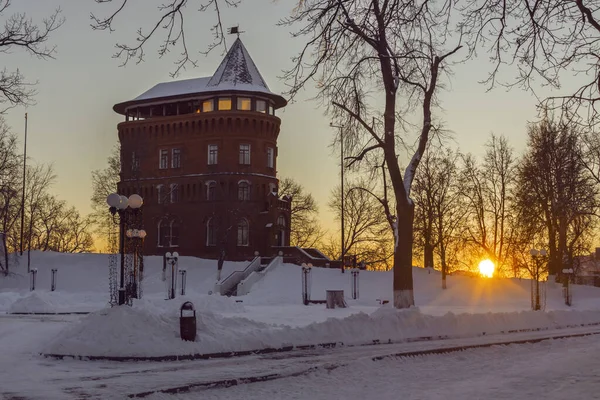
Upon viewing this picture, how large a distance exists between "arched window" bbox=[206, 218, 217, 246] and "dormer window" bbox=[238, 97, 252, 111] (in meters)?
9.29

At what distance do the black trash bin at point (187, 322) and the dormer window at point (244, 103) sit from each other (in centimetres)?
4813

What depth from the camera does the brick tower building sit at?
6147 cm

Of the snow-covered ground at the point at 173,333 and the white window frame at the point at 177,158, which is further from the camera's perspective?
the white window frame at the point at 177,158

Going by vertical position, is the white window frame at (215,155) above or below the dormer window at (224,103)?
below

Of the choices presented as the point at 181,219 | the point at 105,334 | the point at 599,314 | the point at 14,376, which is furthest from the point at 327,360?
the point at 181,219

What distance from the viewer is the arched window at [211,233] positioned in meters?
61.9

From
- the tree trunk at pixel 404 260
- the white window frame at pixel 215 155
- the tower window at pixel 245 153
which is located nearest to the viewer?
the tree trunk at pixel 404 260

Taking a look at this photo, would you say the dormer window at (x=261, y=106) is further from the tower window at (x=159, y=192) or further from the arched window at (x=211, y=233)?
the tower window at (x=159, y=192)

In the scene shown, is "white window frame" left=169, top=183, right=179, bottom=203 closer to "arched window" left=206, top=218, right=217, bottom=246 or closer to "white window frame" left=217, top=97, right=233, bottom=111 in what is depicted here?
"arched window" left=206, top=218, right=217, bottom=246

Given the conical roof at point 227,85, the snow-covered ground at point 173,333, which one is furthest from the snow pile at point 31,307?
the conical roof at point 227,85

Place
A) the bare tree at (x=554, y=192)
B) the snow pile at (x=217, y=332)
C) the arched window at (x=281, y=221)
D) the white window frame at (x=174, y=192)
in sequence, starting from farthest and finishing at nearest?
the white window frame at (x=174, y=192)
the arched window at (x=281, y=221)
the bare tree at (x=554, y=192)
the snow pile at (x=217, y=332)

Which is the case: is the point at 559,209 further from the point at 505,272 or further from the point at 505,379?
the point at 505,379

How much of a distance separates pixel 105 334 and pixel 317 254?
45435 millimetres

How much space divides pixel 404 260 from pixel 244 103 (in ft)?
136
